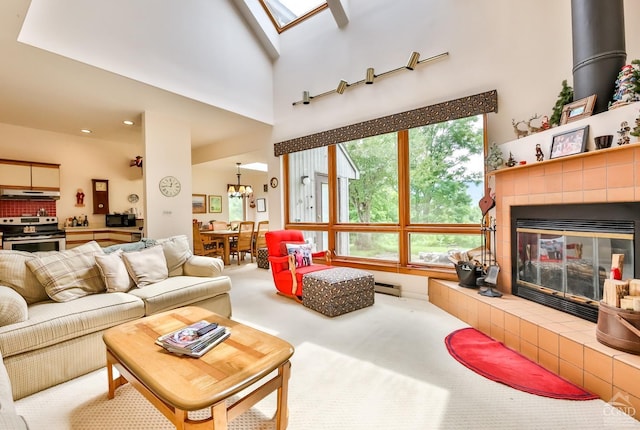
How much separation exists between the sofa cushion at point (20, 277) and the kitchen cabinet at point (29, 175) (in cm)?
395

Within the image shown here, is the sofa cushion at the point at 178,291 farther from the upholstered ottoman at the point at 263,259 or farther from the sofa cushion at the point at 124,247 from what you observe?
the upholstered ottoman at the point at 263,259

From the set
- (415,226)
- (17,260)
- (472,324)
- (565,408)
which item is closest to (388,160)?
(415,226)

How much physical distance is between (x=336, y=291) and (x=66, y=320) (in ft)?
7.27

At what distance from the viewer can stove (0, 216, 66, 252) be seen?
4.76 m

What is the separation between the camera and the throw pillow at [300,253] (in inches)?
148

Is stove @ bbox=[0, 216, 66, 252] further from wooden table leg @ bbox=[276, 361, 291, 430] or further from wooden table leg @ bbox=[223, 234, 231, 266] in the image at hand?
wooden table leg @ bbox=[276, 361, 291, 430]

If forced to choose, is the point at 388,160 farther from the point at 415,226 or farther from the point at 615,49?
the point at 615,49

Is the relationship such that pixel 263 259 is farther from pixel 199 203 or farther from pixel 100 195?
pixel 100 195

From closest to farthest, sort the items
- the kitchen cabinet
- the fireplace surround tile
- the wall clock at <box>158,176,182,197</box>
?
the fireplace surround tile < the wall clock at <box>158,176,182,197</box> < the kitchen cabinet

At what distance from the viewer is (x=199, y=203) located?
8.10 m

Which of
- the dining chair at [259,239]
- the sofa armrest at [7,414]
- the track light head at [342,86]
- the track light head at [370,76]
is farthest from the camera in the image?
the dining chair at [259,239]

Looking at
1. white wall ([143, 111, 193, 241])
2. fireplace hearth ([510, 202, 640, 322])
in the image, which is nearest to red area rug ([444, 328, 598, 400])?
fireplace hearth ([510, 202, 640, 322])

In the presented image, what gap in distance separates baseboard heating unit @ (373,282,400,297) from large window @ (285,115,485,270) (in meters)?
0.30

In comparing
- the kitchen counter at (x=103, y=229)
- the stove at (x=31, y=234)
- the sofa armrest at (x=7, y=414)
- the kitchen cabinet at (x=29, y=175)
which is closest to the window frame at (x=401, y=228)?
the sofa armrest at (x=7, y=414)
